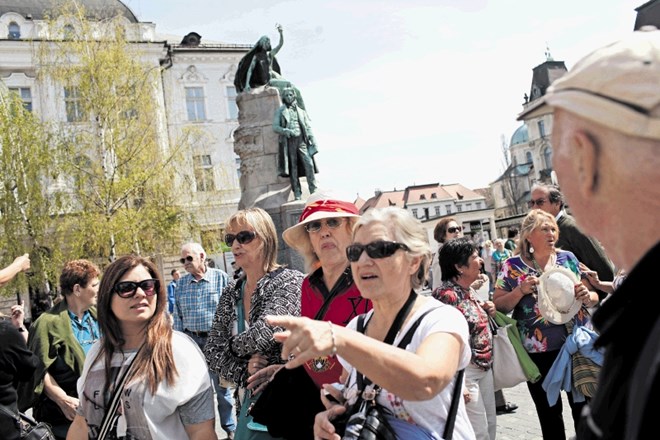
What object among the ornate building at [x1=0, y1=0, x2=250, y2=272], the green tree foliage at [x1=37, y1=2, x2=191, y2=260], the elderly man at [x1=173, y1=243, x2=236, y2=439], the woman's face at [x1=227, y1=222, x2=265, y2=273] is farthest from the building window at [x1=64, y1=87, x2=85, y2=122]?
the woman's face at [x1=227, y1=222, x2=265, y2=273]

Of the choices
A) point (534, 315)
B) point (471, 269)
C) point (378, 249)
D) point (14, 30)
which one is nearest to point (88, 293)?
point (471, 269)

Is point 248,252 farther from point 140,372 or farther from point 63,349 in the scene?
point 63,349

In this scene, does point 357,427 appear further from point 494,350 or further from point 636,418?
point 494,350

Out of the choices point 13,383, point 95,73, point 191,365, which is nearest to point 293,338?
point 191,365

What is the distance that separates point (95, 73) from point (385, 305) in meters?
22.8

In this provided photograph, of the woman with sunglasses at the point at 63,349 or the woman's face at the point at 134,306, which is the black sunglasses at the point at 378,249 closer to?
the woman's face at the point at 134,306

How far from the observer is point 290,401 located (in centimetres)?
285

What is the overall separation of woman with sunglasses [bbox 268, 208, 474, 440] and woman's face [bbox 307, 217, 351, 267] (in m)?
1.01

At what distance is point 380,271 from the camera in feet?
8.07

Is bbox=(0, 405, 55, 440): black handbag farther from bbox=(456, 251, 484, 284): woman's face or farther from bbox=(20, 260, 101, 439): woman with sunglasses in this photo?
bbox=(456, 251, 484, 284): woman's face

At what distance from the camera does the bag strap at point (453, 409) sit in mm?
2223

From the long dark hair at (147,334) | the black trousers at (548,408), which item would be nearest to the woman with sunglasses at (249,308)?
the long dark hair at (147,334)

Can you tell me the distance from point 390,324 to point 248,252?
5.74ft

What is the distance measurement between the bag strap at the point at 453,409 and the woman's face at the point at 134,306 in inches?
66.1
